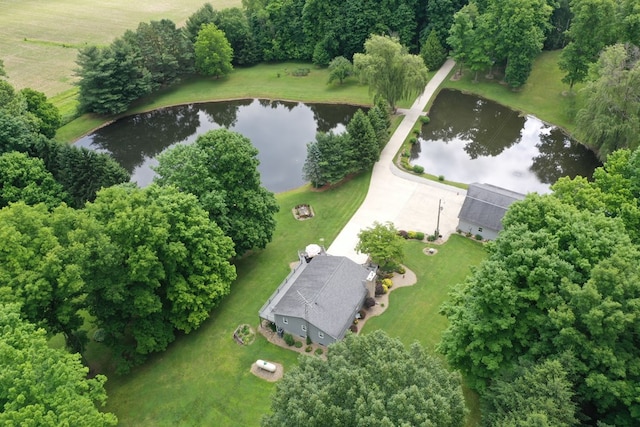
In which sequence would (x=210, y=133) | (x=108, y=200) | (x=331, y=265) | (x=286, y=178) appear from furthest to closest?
(x=286, y=178) → (x=210, y=133) → (x=331, y=265) → (x=108, y=200)

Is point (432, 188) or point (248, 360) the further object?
point (432, 188)

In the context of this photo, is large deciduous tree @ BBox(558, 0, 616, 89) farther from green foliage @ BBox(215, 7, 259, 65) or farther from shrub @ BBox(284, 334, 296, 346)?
shrub @ BBox(284, 334, 296, 346)

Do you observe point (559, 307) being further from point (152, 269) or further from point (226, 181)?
point (226, 181)

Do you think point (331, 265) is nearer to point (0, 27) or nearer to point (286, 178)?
point (286, 178)

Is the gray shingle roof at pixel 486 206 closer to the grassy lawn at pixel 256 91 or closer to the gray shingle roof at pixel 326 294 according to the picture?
the gray shingle roof at pixel 326 294

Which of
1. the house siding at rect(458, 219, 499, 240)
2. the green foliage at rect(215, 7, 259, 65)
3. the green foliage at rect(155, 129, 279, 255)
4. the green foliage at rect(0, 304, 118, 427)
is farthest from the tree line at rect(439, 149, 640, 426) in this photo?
the green foliage at rect(215, 7, 259, 65)

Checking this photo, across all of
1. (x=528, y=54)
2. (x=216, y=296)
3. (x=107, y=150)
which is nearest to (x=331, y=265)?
(x=216, y=296)

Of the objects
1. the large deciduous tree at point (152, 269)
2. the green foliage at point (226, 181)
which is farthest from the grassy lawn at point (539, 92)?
the large deciduous tree at point (152, 269)

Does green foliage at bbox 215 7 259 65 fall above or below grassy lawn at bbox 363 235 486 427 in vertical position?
above
